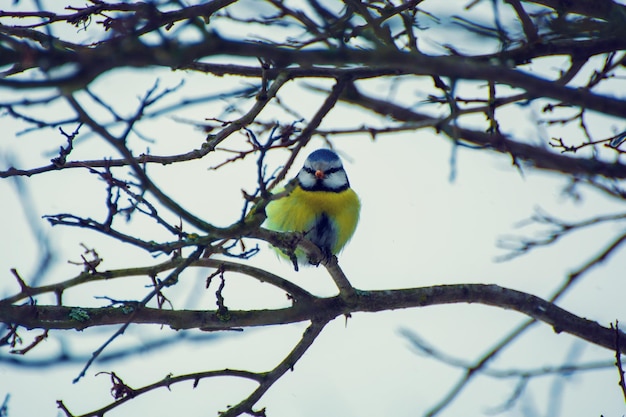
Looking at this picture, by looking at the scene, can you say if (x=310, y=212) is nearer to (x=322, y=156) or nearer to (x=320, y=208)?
(x=320, y=208)

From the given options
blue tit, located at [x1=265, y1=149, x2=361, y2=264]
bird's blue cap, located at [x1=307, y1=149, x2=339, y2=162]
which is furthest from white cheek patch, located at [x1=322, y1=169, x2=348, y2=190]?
bird's blue cap, located at [x1=307, y1=149, x2=339, y2=162]

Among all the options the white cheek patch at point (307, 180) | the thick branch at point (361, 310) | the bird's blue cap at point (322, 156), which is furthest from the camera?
the bird's blue cap at point (322, 156)

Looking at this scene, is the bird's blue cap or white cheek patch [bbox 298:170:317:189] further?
the bird's blue cap

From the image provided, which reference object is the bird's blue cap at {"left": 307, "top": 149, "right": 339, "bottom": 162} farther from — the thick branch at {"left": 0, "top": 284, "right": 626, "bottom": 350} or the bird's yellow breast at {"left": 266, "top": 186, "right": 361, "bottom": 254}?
the thick branch at {"left": 0, "top": 284, "right": 626, "bottom": 350}

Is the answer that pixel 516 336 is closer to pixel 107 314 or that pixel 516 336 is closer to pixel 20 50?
pixel 107 314

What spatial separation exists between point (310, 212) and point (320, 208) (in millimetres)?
101

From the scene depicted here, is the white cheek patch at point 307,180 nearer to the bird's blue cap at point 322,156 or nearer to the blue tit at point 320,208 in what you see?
the blue tit at point 320,208

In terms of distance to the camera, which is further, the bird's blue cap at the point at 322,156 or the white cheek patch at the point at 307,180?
the bird's blue cap at the point at 322,156

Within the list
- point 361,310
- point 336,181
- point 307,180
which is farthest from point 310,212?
point 361,310

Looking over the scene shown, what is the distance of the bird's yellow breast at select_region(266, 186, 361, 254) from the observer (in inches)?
225

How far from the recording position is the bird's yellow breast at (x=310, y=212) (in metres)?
5.71

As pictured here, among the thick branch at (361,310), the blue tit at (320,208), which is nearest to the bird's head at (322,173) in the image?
the blue tit at (320,208)

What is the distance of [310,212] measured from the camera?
18.8ft

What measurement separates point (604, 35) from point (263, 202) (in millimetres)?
1522
